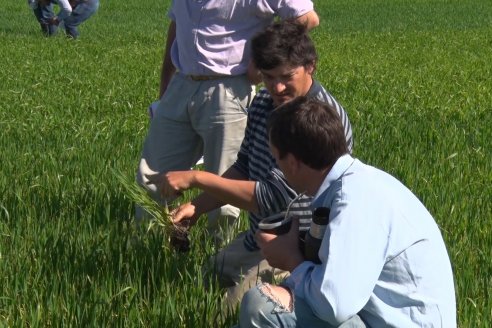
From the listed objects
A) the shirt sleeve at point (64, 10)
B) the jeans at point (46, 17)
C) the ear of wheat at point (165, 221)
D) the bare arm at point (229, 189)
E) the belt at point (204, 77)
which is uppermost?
the bare arm at point (229, 189)

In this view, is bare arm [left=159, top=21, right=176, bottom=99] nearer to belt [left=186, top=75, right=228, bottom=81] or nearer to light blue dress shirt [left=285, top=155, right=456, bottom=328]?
belt [left=186, top=75, right=228, bottom=81]

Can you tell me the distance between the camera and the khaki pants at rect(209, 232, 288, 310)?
408 centimetres

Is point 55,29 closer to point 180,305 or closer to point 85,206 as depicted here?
point 85,206

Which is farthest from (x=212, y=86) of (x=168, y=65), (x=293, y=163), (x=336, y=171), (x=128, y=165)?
(x=336, y=171)

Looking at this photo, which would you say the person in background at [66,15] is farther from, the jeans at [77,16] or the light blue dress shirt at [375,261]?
the light blue dress shirt at [375,261]

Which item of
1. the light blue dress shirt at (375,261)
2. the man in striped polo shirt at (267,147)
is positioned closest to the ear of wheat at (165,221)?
the man in striped polo shirt at (267,147)

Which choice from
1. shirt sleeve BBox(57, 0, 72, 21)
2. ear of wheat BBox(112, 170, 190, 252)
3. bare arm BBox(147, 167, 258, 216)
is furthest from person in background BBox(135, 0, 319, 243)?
shirt sleeve BBox(57, 0, 72, 21)

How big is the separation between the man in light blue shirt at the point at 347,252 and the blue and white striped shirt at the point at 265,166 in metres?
0.47

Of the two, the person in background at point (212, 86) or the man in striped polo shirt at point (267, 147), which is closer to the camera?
the man in striped polo shirt at point (267, 147)

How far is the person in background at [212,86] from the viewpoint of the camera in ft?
15.6

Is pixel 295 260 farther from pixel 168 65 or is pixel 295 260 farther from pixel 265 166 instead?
pixel 168 65

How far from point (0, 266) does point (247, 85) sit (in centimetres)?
148

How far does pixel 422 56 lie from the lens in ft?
51.6

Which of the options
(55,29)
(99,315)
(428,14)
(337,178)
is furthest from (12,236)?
(428,14)
